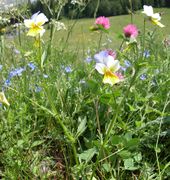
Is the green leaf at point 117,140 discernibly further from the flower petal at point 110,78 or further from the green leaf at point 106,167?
the flower petal at point 110,78

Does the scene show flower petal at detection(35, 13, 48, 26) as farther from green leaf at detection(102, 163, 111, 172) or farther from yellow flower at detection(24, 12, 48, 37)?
green leaf at detection(102, 163, 111, 172)

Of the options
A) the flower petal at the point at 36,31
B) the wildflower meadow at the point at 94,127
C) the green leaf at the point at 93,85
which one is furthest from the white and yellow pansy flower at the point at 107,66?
the flower petal at the point at 36,31

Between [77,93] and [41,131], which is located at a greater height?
[77,93]

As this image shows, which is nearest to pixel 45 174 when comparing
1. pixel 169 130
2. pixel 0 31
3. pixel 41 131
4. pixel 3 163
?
pixel 3 163

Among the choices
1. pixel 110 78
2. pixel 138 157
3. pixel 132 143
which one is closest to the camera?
pixel 110 78

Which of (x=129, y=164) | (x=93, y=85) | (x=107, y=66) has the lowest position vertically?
(x=129, y=164)

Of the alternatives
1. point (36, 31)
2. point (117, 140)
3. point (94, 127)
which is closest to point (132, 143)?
point (117, 140)

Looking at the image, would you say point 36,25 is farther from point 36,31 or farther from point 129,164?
point 129,164

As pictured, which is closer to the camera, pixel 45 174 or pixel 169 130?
pixel 45 174

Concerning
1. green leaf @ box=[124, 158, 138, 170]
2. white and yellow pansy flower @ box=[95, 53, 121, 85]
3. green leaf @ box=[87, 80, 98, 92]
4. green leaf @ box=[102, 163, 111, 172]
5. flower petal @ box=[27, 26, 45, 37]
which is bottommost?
green leaf @ box=[124, 158, 138, 170]

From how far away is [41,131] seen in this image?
170 centimetres

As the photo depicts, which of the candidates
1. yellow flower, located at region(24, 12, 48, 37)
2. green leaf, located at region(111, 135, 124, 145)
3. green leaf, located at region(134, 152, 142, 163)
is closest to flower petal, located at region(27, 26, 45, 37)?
yellow flower, located at region(24, 12, 48, 37)

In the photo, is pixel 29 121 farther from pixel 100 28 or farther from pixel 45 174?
pixel 100 28

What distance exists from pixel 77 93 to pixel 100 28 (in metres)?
0.30
